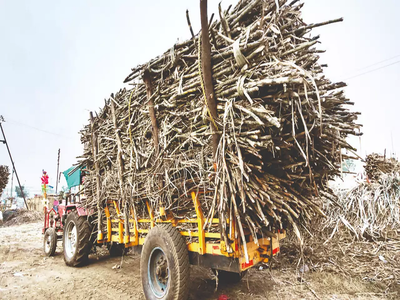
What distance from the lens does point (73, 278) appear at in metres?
4.72

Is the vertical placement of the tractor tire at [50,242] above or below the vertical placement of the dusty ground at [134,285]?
above

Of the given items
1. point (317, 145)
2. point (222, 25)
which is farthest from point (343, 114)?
point (222, 25)

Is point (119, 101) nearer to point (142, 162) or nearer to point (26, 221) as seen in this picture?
point (142, 162)

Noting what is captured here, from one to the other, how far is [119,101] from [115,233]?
8.31 ft

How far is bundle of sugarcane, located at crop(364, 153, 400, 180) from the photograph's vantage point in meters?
6.27

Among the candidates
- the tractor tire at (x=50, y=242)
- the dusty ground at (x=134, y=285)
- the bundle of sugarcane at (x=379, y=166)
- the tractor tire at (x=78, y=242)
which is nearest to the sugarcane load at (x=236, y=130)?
the dusty ground at (x=134, y=285)

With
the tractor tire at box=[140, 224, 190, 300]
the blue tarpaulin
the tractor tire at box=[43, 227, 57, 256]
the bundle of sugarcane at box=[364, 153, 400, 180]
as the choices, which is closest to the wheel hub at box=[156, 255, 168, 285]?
the tractor tire at box=[140, 224, 190, 300]

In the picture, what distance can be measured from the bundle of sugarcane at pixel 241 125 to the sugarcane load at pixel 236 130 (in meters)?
0.01

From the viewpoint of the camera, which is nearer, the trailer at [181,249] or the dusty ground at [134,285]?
the trailer at [181,249]

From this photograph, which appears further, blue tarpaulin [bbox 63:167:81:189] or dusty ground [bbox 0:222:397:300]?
blue tarpaulin [bbox 63:167:81:189]

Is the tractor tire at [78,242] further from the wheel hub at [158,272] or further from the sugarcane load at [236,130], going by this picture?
the wheel hub at [158,272]

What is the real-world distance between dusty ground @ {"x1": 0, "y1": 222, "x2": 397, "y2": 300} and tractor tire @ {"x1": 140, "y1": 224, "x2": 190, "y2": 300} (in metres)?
0.59

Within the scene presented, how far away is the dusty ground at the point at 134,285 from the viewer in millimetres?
3703

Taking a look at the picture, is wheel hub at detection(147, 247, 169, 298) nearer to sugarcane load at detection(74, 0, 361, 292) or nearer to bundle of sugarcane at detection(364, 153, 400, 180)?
sugarcane load at detection(74, 0, 361, 292)
